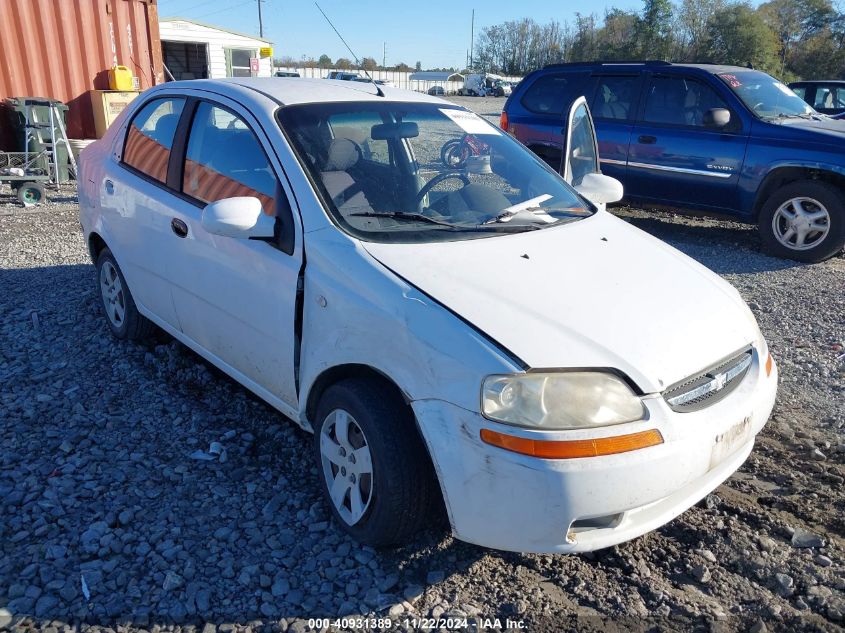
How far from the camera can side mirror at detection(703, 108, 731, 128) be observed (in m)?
7.13

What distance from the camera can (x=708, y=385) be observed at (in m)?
2.46

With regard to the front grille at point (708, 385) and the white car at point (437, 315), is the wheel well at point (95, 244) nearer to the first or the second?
the white car at point (437, 315)

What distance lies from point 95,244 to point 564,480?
3.89 m

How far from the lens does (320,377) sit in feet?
9.18

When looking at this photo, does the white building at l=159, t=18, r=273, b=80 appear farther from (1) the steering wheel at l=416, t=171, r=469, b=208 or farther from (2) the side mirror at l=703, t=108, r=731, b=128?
(1) the steering wheel at l=416, t=171, r=469, b=208

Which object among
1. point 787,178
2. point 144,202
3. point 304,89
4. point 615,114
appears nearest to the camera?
point 304,89

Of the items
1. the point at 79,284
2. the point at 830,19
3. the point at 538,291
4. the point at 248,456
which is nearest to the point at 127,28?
the point at 79,284

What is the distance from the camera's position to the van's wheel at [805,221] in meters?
6.75

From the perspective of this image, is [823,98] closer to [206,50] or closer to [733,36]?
[206,50]

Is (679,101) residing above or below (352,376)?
above

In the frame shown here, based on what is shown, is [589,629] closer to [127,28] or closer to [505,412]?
[505,412]

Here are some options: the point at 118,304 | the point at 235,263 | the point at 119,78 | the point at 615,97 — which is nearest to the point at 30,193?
the point at 119,78

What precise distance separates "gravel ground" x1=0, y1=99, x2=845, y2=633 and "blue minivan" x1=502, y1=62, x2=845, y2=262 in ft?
10.8

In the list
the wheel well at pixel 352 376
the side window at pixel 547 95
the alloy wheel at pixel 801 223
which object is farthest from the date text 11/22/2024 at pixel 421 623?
the side window at pixel 547 95
